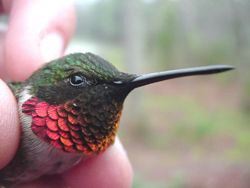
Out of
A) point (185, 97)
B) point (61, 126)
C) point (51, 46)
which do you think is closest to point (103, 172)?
point (61, 126)

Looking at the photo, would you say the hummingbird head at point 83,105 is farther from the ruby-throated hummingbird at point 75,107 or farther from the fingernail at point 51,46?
the fingernail at point 51,46

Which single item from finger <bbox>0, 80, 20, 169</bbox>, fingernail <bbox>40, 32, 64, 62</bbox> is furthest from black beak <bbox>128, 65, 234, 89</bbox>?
fingernail <bbox>40, 32, 64, 62</bbox>

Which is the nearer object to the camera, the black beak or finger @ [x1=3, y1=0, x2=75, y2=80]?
the black beak

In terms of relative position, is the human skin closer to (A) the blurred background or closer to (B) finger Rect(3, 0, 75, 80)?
(B) finger Rect(3, 0, 75, 80)

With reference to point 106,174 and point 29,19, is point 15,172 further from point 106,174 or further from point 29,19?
point 29,19

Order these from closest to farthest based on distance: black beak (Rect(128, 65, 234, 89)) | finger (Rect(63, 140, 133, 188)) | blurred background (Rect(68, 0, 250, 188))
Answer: black beak (Rect(128, 65, 234, 89)) < finger (Rect(63, 140, 133, 188)) < blurred background (Rect(68, 0, 250, 188))

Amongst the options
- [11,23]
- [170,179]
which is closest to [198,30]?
[170,179]
